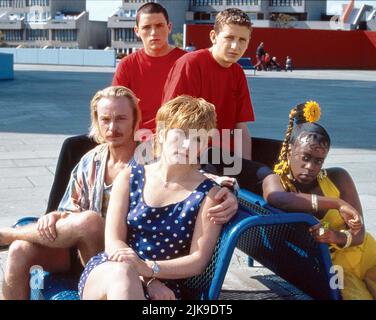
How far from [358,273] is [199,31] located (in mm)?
40429

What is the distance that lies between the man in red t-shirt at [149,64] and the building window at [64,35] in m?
81.0

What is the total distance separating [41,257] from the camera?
3121 mm

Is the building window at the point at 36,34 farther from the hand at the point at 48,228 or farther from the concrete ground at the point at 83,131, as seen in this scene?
the hand at the point at 48,228

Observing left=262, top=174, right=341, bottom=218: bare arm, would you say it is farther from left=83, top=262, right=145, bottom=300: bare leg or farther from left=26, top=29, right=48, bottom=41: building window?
left=26, top=29, right=48, bottom=41: building window

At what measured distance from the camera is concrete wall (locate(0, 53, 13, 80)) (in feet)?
76.0

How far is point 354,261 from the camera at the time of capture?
3365 millimetres

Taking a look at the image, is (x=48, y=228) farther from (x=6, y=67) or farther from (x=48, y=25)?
(x=48, y=25)

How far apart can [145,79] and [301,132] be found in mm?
1287

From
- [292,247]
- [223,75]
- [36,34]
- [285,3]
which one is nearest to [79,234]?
[292,247]

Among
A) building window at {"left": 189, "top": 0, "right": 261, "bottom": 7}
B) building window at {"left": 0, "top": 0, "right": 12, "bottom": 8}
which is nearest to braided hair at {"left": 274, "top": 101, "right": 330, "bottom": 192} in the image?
building window at {"left": 189, "top": 0, "right": 261, "bottom": 7}

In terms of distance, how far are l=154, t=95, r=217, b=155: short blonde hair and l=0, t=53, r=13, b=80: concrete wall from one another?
21173 mm

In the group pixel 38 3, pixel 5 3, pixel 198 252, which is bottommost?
pixel 5 3

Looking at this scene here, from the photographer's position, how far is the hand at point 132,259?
259cm

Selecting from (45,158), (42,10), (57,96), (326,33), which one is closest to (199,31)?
(326,33)
